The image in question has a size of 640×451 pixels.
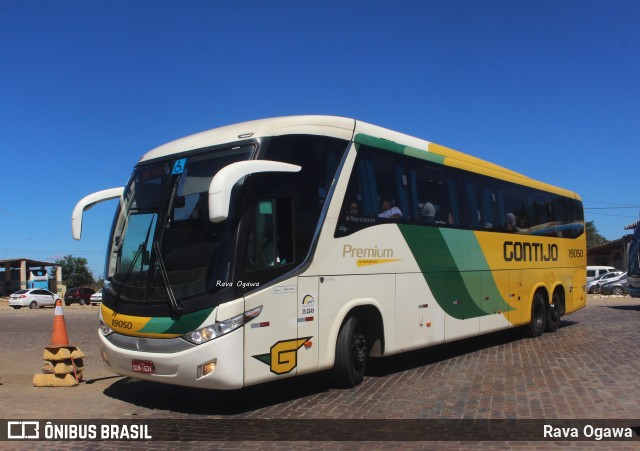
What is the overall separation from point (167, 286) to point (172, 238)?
59 cm

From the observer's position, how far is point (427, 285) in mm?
9656

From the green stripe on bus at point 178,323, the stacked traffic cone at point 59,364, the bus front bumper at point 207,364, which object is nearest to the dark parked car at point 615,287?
the stacked traffic cone at point 59,364

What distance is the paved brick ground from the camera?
21.7ft

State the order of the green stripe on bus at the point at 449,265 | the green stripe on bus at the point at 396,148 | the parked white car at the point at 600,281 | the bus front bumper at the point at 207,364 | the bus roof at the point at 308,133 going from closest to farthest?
the bus front bumper at the point at 207,364 < the bus roof at the point at 308,133 < the green stripe on bus at the point at 396,148 < the green stripe on bus at the point at 449,265 < the parked white car at the point at 600,281

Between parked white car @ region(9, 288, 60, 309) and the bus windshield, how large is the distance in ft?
123

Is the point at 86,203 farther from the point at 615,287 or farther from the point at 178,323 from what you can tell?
the point at 615,287

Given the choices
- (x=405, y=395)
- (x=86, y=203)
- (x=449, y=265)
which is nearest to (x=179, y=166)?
(x=86, y=203)

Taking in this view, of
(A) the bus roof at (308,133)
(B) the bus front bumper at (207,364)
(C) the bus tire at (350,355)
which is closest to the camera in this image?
(B) the bus front bumper at (207,364)

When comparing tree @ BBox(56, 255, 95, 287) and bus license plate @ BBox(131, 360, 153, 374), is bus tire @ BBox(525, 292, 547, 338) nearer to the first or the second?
bus license plate @ BBox(131, 360, 153, 374)

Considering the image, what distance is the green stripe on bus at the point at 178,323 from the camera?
6402 mm

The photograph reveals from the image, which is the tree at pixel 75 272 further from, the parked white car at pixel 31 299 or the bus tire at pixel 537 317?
the bus tire at pixel 537 317

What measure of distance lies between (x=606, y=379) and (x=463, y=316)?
2.79 metres

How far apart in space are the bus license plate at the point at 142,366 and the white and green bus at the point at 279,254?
0.04ft

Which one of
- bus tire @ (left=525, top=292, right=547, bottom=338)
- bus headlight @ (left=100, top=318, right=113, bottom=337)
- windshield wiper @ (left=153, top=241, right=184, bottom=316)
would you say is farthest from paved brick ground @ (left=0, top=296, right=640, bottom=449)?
bus tire @ (left=525, top=292, right=547, bottom=338)
